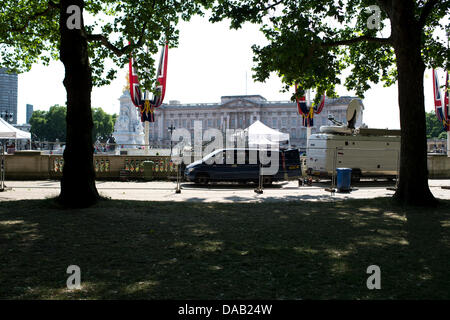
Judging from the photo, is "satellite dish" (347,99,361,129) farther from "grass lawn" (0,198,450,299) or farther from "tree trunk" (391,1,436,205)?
"grass lawn" (0,198,450,299)

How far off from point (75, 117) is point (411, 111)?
9.38 meters

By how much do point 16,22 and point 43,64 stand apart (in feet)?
9.51

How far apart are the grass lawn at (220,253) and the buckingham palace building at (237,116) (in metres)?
120

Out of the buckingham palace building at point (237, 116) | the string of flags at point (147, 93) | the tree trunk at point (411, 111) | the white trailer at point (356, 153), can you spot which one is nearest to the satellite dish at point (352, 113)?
the white trailer at point (356, 153)

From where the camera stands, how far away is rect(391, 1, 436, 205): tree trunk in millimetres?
10828

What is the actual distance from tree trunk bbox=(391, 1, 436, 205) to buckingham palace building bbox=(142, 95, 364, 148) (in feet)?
383

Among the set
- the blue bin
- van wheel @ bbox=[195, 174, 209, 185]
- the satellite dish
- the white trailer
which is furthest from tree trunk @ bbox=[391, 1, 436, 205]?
the satellite dish

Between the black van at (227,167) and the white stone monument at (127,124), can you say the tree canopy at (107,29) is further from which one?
the white stone monument at (127,124)

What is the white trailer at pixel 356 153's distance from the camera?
65.7 ft

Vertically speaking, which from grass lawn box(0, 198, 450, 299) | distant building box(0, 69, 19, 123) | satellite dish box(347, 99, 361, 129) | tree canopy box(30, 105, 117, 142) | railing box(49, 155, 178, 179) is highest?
distant building box(0, 69, 19, 123)

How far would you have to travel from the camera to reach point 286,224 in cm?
800

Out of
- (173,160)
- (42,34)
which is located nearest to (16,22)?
(42,34)

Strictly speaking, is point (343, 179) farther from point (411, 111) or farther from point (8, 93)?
point (8, 93)
